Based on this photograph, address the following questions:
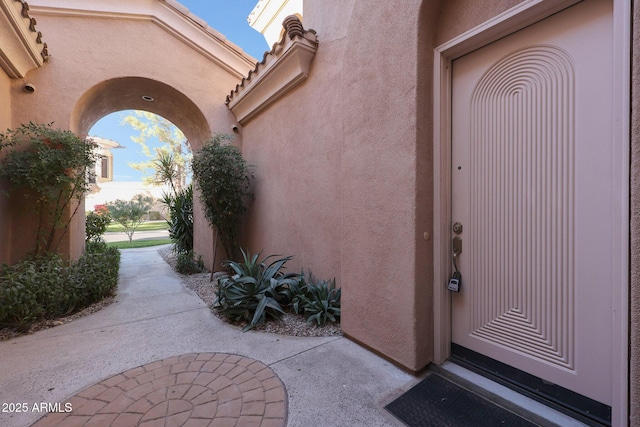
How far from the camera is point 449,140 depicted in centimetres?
242

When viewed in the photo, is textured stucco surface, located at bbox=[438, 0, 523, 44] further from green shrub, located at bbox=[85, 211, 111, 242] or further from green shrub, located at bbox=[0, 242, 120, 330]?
green shrub, located at bbox=[85, 211, 111, 242]

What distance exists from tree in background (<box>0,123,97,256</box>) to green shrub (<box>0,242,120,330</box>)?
0.60 m

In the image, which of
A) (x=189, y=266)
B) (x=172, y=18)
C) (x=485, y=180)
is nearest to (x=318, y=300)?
(x=485, y=180)

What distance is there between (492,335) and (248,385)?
198cm

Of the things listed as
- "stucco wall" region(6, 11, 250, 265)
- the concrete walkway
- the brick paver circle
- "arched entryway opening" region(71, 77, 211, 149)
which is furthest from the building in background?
"arched entryway opening" region(71, 77, 211, 149)

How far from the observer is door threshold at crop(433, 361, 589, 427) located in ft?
5.83

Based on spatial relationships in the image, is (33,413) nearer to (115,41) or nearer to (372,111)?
(372,111)

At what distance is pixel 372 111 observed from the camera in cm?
267

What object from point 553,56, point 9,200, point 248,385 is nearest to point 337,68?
point 553,56

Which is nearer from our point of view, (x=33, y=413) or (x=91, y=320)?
(x=33, y=413)

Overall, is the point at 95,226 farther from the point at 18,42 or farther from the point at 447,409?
the point at 447,409

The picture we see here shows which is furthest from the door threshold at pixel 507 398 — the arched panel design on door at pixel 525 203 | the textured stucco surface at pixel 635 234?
the textured stucco surface at pixel 635 234

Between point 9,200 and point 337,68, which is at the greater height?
point 337,68

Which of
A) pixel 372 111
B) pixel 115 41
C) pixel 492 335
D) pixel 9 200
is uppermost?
pixel 115 41
